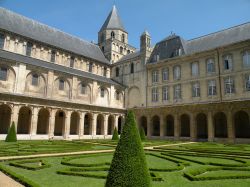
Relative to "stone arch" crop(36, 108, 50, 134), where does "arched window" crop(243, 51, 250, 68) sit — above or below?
above

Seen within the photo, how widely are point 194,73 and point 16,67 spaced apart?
22.8 meters

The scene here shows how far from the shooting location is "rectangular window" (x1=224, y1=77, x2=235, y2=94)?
27.6 meters

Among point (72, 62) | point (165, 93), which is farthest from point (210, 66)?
point (72, 62)

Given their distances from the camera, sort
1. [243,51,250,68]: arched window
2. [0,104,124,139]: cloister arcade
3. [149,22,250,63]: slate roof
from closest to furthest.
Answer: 1. [0,104,124,139]: cloister arcade
2. [243,51,250,68]: arched window
3. [149,22,250,63]: slate roof

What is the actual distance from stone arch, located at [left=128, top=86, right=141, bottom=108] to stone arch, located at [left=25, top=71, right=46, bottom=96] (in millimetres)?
14655

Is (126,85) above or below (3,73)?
above

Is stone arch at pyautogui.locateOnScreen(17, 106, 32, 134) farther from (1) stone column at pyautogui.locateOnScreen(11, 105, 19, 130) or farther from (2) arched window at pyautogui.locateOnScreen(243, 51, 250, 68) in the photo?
(2) arched window at pyautogui.locateOnScreen(243, 51, 250, 68)

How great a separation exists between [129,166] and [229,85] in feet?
86.6

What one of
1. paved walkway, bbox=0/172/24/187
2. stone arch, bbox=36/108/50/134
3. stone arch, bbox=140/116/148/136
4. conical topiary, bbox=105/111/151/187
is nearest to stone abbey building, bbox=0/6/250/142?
stone arch, bbox=36/108/50/134

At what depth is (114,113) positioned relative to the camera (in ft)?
120

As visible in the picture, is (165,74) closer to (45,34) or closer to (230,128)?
(230,128)

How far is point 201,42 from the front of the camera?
33188 millimetres

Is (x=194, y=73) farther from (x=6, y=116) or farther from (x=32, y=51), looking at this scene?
(x=6, y=116)

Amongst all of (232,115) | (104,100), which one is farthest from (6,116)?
(232,115)
